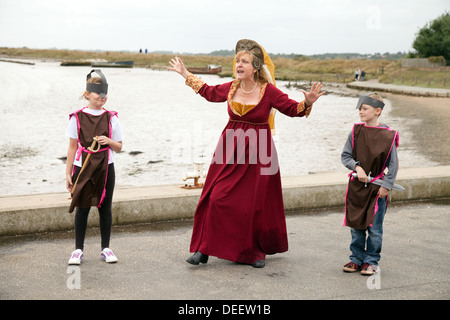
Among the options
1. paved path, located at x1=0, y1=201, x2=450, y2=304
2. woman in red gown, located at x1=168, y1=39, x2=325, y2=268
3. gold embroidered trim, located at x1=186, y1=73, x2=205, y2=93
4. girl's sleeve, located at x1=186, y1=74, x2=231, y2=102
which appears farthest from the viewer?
gold embroidered trim, located at x1=186, y1=73, x2=205, y2=93

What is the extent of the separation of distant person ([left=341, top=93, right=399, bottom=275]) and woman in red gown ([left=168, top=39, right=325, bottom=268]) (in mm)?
578

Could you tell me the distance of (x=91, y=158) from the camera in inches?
227

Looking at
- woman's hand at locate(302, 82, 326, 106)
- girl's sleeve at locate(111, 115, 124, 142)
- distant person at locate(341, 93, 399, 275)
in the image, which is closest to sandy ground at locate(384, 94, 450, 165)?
distant person at locate(341, 93, 399, 275)

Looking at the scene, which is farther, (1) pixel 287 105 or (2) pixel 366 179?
(1) pixel 287 105

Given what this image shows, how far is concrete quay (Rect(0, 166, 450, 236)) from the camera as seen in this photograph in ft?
21.6

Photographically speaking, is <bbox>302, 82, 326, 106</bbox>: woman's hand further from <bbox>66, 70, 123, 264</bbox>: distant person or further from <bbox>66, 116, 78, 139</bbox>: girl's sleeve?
<bbox>66, 116, 78, 139</bbox>: girl's sleeve

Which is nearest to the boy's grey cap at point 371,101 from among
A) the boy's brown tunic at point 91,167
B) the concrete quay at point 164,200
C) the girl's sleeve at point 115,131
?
the girl's sleeve at point 115,131

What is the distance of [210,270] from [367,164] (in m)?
1.69

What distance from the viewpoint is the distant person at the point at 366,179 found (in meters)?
5.62

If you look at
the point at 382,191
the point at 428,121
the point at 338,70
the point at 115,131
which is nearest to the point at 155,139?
the point at 428,121

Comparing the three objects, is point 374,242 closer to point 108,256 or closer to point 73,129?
point 108,256

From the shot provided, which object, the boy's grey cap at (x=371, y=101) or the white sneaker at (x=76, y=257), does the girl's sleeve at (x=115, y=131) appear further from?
the boy's grey cap at (x=371, y=101)

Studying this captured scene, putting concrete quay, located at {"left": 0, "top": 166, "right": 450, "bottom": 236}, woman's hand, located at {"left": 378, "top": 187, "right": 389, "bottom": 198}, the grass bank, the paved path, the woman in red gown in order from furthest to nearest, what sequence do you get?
the grass bank → concrete quay, located at {"left": 0, "top": 166, "right": 450, "bottom": 236} → the woman in red gown → woman's hand, located at {"left": 378, "top": 187, "right": 389, "bottom": 198} → the paved path
